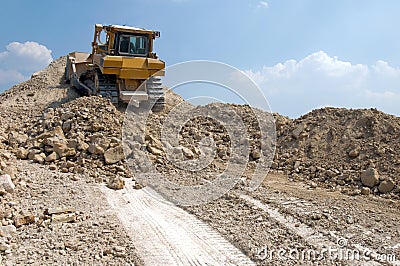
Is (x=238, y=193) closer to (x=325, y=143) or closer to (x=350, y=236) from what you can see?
(x=350, y=236)

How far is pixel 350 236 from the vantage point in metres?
5.55

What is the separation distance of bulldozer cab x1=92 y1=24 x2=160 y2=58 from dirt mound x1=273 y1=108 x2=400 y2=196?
4.73 metres

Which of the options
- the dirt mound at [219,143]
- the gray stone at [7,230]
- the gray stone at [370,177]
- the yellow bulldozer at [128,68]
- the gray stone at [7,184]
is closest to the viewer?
the gray stone at [7,230]

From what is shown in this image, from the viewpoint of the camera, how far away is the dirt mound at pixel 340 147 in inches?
338

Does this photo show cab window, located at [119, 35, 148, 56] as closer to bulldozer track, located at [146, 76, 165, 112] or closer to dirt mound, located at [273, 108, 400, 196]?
bulldozer track, located at [146, 76, 165, 112]

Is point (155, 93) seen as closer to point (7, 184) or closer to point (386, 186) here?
point (7, 184)

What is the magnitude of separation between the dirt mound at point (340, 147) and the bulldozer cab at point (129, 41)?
15.5 feet

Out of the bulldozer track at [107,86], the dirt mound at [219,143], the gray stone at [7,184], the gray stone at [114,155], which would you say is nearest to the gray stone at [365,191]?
the dirt mound at [219,143]

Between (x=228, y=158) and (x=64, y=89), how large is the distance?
7.41 meters

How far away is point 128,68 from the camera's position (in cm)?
1159

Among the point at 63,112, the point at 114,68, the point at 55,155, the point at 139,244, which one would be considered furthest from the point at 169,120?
the point at 139,244

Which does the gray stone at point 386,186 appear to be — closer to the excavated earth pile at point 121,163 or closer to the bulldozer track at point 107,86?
the excavated earth pile at point 121,163

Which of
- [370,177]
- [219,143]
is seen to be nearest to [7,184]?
[219,143]

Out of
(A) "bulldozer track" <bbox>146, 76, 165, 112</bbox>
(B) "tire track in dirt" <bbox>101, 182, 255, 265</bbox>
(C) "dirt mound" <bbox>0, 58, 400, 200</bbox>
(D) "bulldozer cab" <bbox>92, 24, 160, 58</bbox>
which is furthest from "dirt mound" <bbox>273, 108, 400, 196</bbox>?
(D) "bulldozer cab" <bbox>92, 24, 160, 58</bbox>
